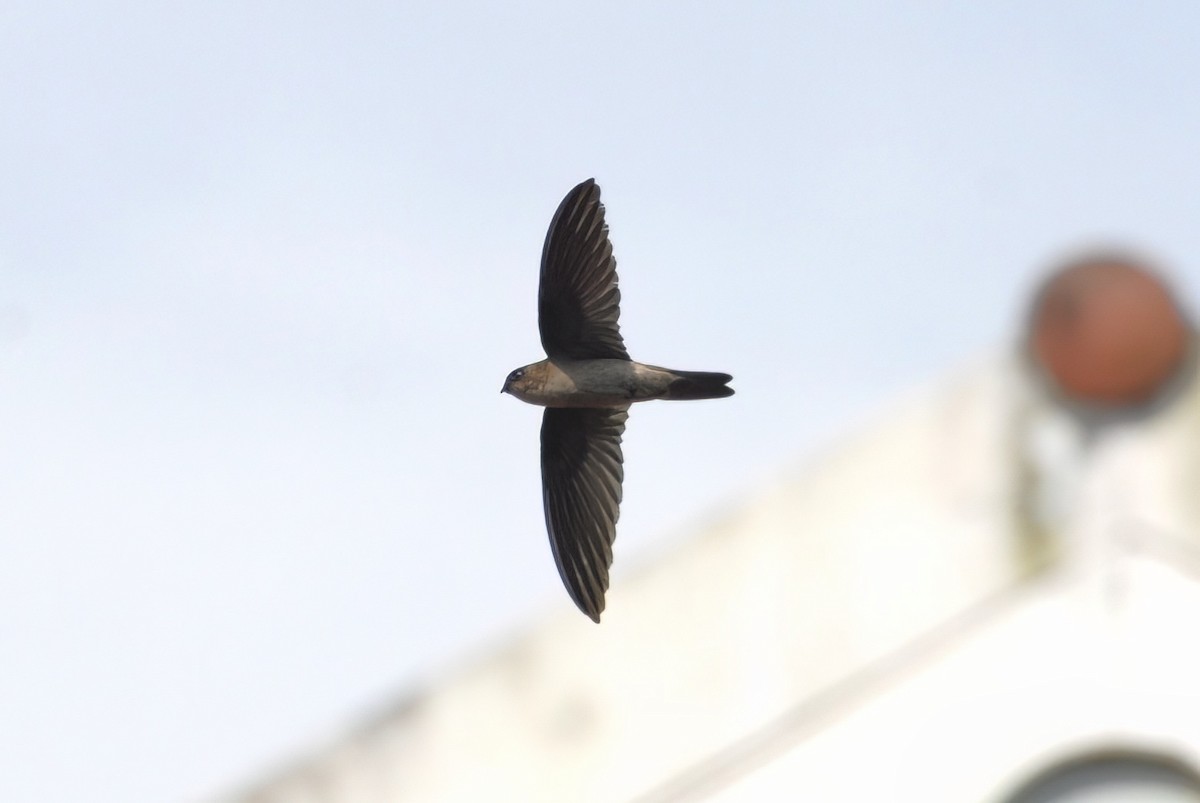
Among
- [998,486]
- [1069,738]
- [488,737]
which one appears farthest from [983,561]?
[488,737]

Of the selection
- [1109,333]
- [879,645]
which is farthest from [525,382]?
[1109,333]

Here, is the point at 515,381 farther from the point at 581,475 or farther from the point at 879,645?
the point at 879,645

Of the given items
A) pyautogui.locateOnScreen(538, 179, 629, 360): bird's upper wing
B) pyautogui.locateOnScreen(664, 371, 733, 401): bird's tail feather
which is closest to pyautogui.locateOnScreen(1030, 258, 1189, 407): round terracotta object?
pyautogui.locateOnScreen(664, 371, 733, 401): bird's tail feather

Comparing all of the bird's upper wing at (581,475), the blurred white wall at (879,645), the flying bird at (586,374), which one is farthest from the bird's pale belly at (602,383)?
the blurred white wall at (879,645)

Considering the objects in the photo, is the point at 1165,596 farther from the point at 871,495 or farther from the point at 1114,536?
the point at 871,495

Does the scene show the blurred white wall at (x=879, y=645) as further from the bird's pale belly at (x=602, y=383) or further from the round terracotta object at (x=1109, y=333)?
the bird's pale belly at (x=602, y=383)
